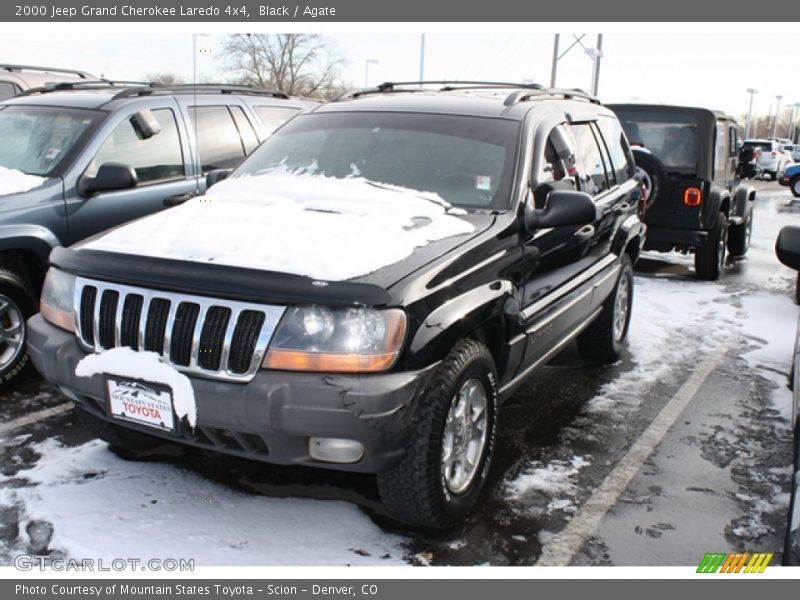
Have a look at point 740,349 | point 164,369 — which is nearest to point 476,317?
point 164,369

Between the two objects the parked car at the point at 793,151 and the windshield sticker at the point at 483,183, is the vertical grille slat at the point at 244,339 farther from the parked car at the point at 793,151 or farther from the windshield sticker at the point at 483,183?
the parked car at the point at 793,151

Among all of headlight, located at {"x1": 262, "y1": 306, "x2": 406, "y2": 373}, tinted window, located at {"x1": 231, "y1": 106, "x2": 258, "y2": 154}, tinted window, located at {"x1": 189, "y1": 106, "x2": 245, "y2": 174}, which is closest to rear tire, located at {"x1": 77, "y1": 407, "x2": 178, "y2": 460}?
headlight, located at {"x1": 262, "y1": 306, "x2": 406, "y2": 373}

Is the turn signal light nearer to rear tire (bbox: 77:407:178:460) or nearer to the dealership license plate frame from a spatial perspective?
rear tire (bbox: 77:407:178:460)

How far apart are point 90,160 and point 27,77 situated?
18.0 ft

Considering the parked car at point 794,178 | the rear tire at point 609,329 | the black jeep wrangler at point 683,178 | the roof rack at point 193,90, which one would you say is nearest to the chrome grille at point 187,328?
the roof rack at point 193,90

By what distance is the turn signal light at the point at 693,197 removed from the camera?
889 centimetres

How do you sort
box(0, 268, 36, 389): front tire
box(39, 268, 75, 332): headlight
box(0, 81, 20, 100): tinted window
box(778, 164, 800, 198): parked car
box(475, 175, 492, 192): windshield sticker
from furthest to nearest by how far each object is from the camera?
box(778, 164, 800, 198): parked car
box(0, 81, 20, 100): tinted window
box(0, 268, 36, 389): front tire
box(475, 175, 492, 192): windshield sticker
box(39, 268, 75, 332): headlight

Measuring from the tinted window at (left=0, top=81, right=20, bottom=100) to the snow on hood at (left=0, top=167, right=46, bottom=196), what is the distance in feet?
16.7

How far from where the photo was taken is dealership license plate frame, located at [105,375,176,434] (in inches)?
117

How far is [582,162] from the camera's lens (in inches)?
194

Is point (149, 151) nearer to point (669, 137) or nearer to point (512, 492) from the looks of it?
point (512, 492)

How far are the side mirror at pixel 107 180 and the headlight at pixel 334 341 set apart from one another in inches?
111

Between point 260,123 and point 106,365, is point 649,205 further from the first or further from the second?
point 106,365

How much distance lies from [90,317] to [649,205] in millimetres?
7157
